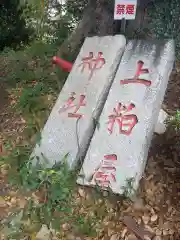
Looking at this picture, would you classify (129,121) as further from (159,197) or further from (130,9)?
(130,9)

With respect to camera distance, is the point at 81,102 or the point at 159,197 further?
the point at 81,102

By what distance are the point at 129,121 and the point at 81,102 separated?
66 centimetres

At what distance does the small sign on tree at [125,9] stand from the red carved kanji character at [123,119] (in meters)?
1.30

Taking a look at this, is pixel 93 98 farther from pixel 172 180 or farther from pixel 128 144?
pixel 172 180

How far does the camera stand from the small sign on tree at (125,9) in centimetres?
447

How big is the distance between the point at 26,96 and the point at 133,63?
176 cm

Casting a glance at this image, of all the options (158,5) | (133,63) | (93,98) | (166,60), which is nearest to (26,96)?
(93,98)

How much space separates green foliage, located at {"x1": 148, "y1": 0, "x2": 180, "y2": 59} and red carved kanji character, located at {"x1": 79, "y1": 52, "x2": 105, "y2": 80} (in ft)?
5.78

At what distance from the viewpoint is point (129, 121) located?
3.84 m

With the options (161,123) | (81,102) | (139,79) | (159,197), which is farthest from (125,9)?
(159,197)

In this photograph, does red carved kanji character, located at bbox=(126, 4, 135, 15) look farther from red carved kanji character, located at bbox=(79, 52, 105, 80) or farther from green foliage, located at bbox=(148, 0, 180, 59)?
green foliage, located at bbox=(148, 0, 180, 59)

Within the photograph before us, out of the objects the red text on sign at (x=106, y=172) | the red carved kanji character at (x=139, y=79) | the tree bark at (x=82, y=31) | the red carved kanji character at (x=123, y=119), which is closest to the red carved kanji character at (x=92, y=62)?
the red carved kanji character at (x=139, y=79)

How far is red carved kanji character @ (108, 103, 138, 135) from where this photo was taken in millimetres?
3815

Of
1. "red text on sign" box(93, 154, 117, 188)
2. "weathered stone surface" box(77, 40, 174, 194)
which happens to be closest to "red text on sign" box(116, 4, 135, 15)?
"weathered stone surface" box(77, 40, 174, 194)
